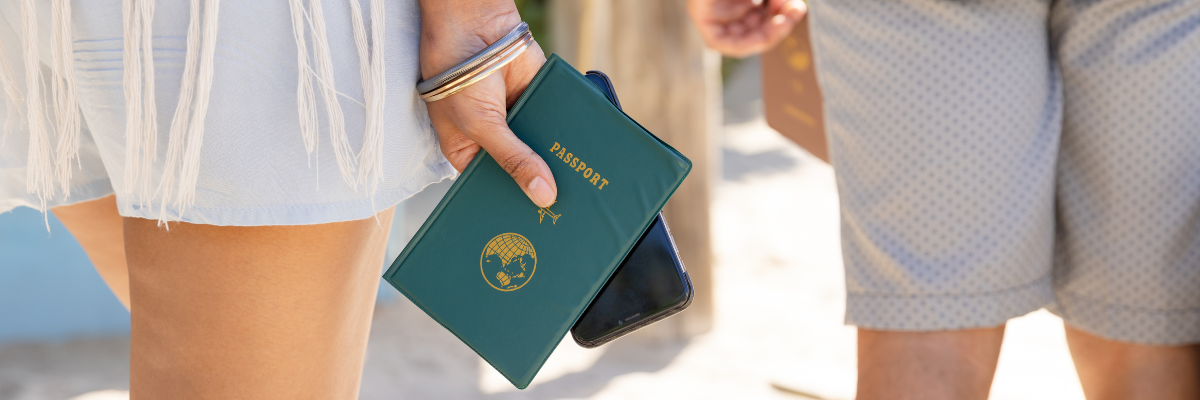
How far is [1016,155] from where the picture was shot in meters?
1.02

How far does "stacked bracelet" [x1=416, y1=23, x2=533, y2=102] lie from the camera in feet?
2.26

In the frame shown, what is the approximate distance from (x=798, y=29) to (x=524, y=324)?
0.95 metres

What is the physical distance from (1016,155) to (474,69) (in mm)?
711

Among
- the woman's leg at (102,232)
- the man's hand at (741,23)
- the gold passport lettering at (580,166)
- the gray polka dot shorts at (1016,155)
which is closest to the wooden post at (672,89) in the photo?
the man's hand at (741,23)

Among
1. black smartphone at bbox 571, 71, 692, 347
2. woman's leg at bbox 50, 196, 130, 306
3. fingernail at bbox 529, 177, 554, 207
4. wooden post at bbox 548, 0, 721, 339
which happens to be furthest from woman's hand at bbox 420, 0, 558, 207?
wooden post at bbox 548, 0, 721, 339

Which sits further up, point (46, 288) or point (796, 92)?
point (796, 92)

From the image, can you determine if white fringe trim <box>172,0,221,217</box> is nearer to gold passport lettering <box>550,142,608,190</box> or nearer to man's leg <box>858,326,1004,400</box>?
gold passport lettering <box>550,142,608,190</box>

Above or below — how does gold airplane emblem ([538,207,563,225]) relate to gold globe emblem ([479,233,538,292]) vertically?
above

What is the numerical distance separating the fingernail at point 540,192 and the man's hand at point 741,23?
0.74 m

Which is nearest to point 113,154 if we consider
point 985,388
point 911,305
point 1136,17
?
point 911,305

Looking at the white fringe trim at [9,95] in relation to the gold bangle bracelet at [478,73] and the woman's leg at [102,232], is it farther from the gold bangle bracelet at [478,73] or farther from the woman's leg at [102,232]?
the gold bangle bracelet at [478,73]

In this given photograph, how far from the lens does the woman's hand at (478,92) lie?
70 centimetres

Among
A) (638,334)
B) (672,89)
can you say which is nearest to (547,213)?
(672,89)

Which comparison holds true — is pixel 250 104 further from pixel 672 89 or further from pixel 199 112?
pixel 672 89
